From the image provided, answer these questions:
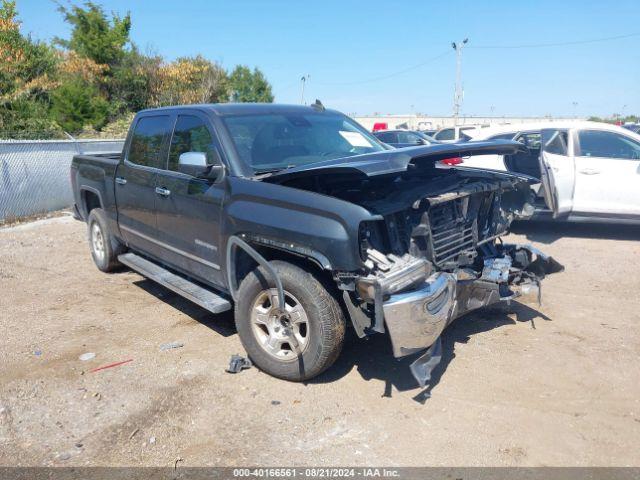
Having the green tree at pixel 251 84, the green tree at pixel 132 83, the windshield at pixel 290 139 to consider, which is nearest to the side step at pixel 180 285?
the windshield at pixel 290 139

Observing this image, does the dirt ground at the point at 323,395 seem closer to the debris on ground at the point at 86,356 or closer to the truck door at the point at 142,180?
the debris on ground at the point at 86,356

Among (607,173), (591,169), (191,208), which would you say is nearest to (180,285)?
(191,208)

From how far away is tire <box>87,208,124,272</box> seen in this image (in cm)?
651

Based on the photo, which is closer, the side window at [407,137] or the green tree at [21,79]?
the side window at [407,137]

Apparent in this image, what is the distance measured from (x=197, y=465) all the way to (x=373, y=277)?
1476mm

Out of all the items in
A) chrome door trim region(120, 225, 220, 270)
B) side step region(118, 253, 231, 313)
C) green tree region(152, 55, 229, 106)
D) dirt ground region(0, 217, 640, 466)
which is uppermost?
green tree region(152, 55, 229, 106)

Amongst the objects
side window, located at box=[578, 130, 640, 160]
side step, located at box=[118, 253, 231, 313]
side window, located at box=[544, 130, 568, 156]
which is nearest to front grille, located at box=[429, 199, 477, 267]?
side step, located at box=[118, 253, 231, 313]

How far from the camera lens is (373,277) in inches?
134

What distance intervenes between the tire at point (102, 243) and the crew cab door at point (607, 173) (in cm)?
631

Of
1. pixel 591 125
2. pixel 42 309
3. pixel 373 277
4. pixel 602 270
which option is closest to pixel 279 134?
pixel 373 277

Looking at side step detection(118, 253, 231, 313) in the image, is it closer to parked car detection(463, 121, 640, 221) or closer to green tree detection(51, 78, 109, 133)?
parked car detection(463, 121, 640, 221)

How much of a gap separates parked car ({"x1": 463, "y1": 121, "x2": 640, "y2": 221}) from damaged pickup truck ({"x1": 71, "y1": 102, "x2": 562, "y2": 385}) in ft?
10.8

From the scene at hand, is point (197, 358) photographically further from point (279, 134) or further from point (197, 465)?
point (279, 134)

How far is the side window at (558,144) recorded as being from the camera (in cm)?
819
